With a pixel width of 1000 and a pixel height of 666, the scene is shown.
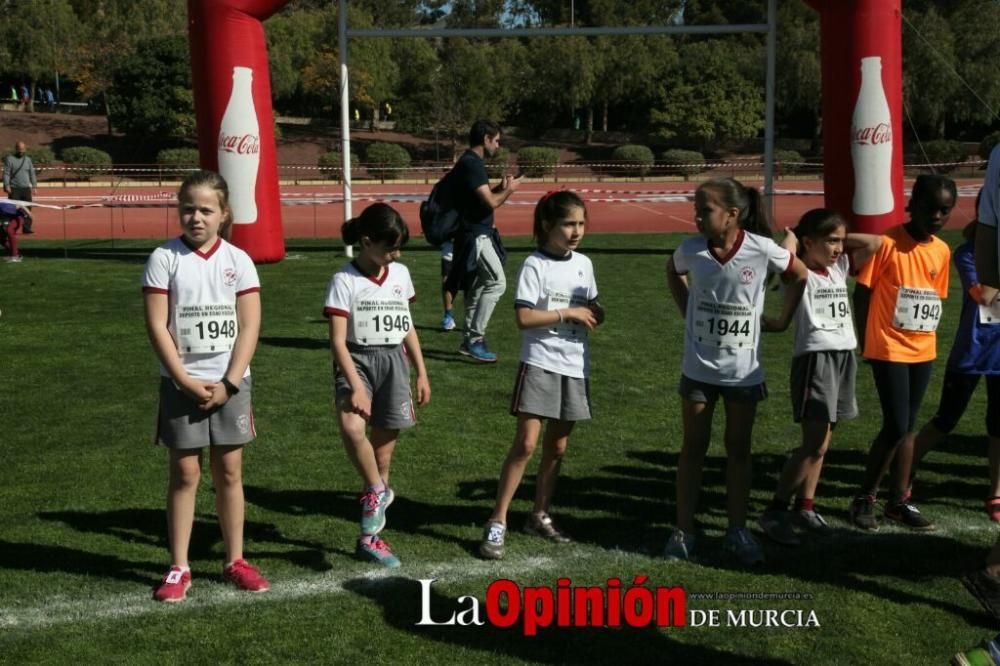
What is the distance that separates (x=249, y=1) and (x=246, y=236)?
2.93m

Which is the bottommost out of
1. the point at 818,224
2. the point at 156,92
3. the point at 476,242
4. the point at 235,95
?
the point at 476,242

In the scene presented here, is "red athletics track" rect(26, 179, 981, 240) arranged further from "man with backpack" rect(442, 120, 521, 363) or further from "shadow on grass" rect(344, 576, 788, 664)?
"shadow on grass" rect(344, 576, 788, 664)

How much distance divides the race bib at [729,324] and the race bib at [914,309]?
89 centimetres

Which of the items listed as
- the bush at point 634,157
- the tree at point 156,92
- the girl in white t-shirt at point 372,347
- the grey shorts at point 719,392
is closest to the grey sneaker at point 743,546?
the grey shorts at point 719,392

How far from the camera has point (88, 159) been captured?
43250 mm

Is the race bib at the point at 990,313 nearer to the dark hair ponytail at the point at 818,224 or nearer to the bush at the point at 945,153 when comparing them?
the dark hair ponytail at the point at 818,224

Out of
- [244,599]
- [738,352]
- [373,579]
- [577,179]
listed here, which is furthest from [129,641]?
[577,179]

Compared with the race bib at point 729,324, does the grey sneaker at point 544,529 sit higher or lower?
lower

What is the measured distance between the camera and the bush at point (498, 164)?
3898cm

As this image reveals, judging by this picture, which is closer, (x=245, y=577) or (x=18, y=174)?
(x=245, y=577)

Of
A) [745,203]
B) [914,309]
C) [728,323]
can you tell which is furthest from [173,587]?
[914,309]

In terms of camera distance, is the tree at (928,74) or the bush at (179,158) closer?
the bush at (179,158)

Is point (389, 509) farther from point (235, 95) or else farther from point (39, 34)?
point (39, 34)

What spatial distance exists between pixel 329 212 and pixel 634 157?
20.5 metres
